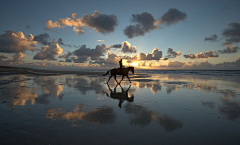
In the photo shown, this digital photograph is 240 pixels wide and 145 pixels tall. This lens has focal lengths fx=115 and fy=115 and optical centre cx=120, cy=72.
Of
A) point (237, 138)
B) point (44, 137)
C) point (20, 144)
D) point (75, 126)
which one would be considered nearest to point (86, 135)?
point (75, 126)

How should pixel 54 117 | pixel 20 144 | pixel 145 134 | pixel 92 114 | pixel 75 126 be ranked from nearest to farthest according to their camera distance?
pixel 20 144, pixel 145 134, pixel 75 126, pixel 54 117, pixel 92 114

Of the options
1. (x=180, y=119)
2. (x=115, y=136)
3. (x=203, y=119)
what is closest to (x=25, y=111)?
(x=115, y=136)

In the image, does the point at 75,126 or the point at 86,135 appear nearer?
the point at 86,135

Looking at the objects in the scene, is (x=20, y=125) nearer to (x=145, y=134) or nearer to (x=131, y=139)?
(x=131, y=139)

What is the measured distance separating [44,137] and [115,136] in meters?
1.94

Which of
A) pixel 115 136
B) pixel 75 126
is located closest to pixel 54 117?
pixel 75 126

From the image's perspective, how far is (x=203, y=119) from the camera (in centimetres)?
450

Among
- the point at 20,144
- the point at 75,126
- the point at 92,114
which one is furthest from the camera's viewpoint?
the point at 92,114

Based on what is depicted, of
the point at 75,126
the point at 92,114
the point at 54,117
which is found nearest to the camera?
the point at 75,126

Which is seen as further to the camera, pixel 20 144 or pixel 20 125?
pixel 20 125

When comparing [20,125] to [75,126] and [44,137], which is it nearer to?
[44,137]

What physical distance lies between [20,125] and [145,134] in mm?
4012

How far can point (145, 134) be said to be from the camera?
3.39 meters

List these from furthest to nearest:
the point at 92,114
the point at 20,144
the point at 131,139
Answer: the point at 92,114 < the point at 131,139 < the point at 20,144
